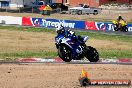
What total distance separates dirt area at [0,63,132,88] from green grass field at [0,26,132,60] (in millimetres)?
4439

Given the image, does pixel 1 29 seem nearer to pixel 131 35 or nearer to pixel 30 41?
pixel 30 41

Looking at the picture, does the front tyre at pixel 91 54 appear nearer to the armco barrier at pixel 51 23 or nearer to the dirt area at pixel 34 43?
the dirt area at pixel 34 43

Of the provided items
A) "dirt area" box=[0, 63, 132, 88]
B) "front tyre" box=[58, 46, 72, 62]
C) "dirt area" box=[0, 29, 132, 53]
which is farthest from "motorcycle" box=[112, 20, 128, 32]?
"dirt area" box=[0, 63, 132, 88]

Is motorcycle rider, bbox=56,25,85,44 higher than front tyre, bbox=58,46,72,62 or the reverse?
higher

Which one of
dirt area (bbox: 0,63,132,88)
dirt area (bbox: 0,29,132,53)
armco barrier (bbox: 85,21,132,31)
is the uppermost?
dirt area (bbox: 0,63,132,88)

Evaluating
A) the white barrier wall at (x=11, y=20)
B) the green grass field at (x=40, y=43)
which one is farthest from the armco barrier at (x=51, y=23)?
the green grass field at (x=40, y=43)

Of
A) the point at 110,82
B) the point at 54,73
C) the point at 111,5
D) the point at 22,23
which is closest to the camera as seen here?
the point at 110,82

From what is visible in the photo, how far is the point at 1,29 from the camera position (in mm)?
38219

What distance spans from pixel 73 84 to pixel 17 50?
38.2 feet

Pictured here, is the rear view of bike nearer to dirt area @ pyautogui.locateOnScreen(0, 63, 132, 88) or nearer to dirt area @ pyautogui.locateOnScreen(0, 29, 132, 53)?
dirt area @ pyautogui.locateOnScreen(0, 63, 132, 88)

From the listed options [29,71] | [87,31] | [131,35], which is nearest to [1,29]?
[87,31]

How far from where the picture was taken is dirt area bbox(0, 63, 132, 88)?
42.4ft

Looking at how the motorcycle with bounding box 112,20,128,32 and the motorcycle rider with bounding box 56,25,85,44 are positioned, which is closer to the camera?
the motorcycle rider with bounding box 56,25,85,44

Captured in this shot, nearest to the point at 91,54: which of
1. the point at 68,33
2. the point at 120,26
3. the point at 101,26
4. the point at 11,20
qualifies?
the point at 68,33
